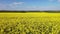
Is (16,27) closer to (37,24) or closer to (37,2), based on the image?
(37,24)

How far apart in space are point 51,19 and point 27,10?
0.29m

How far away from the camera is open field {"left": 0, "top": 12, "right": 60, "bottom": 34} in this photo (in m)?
1.43

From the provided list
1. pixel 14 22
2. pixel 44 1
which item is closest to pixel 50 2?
pixel 44 1

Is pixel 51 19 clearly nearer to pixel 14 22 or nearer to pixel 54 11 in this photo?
pixel 54 11

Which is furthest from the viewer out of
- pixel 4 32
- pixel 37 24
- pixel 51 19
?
pixel 51 19

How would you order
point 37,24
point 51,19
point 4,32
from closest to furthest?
point 4,32 → point 37,24 → point 51,19

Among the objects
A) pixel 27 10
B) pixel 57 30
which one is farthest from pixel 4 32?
pixel 57 30

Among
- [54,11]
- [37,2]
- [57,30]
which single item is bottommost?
[57,30]

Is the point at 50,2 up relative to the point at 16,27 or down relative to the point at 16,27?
up

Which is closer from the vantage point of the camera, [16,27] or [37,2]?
[16,27]

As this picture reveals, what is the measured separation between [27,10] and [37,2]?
0.48 ft

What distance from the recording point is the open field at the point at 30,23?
1.43m

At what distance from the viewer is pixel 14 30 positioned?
1414 millimetres

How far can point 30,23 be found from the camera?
151 cm
